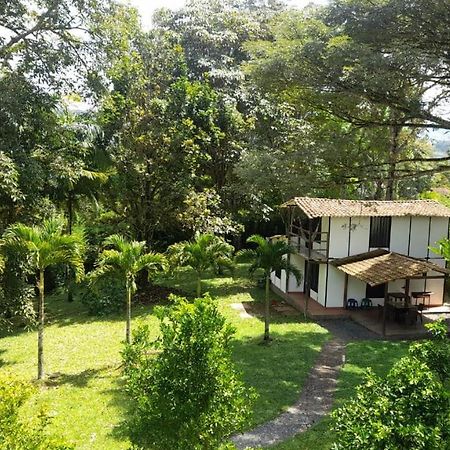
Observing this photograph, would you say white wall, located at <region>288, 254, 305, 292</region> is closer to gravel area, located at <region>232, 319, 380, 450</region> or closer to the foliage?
the foliage

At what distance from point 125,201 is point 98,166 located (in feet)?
7.30

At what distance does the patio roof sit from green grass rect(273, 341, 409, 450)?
253 centimetres

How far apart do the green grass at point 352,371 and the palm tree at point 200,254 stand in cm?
607

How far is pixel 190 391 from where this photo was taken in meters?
5.05

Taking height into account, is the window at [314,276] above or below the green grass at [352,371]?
above

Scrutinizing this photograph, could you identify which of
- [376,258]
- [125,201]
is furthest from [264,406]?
[125,201]

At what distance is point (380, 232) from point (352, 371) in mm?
9301

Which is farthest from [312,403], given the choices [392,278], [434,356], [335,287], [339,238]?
[339,238]

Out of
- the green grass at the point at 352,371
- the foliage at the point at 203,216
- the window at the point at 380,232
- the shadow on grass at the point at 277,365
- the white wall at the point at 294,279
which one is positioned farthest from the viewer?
the white wall at the point at 294,279

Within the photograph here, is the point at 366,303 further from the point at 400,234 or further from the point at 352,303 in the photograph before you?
the point at 400,234

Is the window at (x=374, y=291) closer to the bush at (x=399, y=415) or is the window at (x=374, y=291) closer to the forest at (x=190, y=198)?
the forest at (x=190, y=198)

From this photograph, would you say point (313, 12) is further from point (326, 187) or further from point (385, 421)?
point (385, 421)

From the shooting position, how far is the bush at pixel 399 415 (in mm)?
3783

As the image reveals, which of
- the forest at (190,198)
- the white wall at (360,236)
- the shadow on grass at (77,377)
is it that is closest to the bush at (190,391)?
the forest at (190,198)
